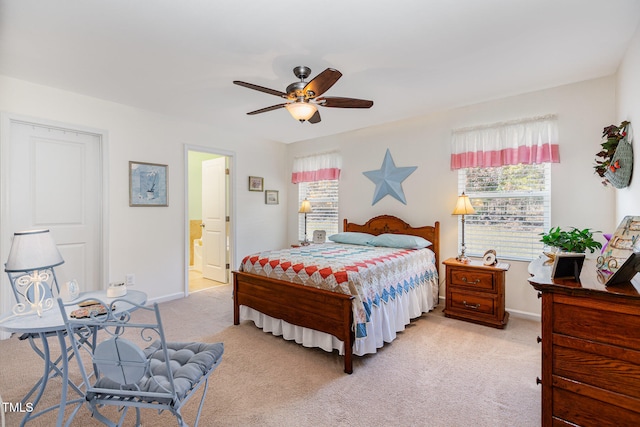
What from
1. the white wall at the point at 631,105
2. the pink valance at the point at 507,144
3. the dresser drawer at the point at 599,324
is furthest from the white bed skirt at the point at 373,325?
the white wall at the point at 631,105

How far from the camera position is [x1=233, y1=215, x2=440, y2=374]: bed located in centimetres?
238

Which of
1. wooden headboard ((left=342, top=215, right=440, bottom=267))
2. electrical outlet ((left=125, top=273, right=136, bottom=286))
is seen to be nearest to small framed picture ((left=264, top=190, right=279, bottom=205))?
wooden headboard ((left=342, top=215, right=440, bottom=267))

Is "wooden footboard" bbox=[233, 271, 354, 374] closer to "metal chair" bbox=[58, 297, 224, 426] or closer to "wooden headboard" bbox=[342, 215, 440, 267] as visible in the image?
"metal chair" bbox=[58, 297, 224, 426]

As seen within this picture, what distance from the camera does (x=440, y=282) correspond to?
13.0ft

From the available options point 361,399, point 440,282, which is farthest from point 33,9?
point 440,282

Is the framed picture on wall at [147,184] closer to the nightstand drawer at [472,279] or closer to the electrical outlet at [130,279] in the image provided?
the electrical outlet at [130,279]

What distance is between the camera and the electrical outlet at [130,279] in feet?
12.3

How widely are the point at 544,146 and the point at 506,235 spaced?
1.04m

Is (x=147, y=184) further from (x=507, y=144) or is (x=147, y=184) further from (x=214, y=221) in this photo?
→ (x=507, y=144)

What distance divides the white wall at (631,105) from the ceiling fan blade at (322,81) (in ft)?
6.76

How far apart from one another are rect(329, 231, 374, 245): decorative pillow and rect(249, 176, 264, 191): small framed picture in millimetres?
1709

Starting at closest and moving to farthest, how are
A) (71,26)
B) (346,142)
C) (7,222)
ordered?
(71,26)
(7,222)
(346,142)

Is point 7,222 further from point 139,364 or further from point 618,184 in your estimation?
point 618,184

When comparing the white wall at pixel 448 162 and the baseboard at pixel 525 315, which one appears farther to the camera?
the baseboard at pixel 525 315
